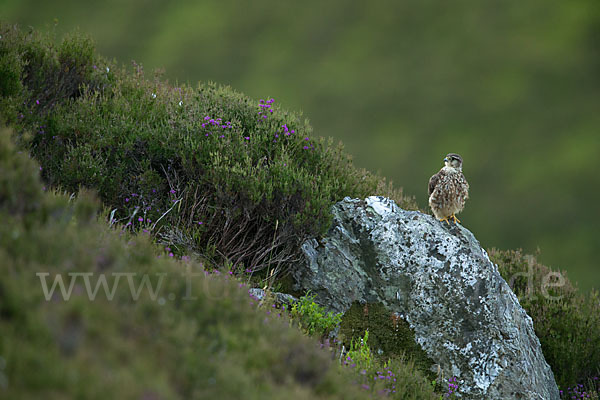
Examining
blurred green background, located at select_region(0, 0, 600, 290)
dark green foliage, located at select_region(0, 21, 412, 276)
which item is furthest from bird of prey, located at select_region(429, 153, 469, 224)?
blurred green background, located at select_region(0, 0, 600, 290)

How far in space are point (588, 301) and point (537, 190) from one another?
94.8 feet

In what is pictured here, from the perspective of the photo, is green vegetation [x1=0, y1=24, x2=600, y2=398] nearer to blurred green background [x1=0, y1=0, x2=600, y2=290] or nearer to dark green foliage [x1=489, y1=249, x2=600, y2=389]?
dark green foliage [x1=489, y1=249, x2=600, y2=389]

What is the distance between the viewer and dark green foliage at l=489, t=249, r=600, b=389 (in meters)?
7.43

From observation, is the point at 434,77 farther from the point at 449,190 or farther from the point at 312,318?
the point at 312,318

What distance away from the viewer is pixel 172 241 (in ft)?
18.8

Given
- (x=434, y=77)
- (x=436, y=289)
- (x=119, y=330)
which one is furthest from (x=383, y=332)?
(x=434, y=77)

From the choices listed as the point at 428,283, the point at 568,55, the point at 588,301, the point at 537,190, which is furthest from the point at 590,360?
the point at 568,55

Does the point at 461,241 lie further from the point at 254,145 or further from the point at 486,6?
the point at 486,6

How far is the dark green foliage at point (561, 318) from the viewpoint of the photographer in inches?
293

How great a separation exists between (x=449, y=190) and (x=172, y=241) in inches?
133

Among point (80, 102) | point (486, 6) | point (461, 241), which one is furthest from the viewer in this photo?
point (486, 6)

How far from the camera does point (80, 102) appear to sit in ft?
23.1

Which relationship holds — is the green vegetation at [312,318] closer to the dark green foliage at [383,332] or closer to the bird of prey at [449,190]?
the dark green foliage at [383,332]

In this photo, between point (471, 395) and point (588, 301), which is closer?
point (471, 395)
